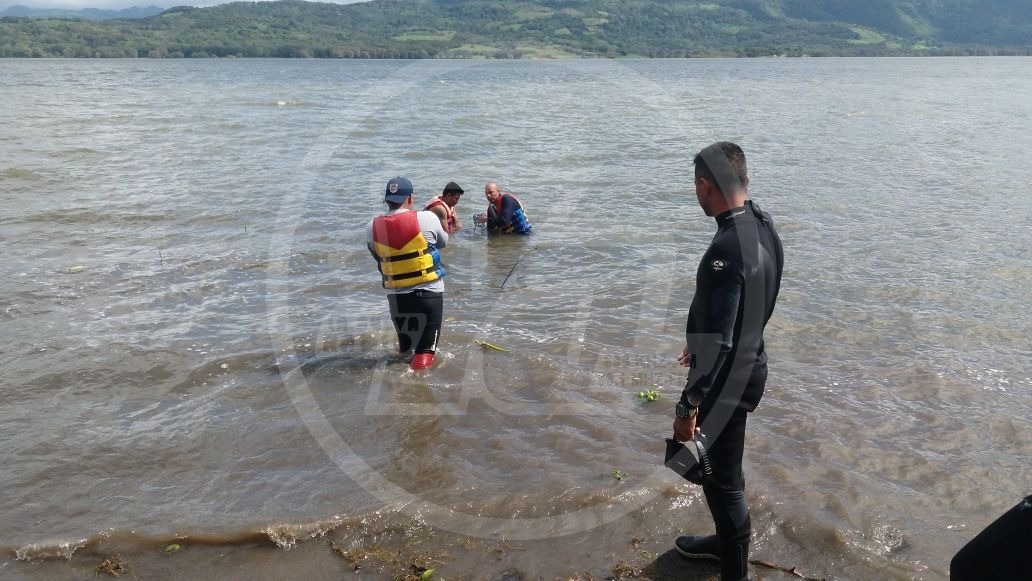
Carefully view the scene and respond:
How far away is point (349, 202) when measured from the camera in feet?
61.5

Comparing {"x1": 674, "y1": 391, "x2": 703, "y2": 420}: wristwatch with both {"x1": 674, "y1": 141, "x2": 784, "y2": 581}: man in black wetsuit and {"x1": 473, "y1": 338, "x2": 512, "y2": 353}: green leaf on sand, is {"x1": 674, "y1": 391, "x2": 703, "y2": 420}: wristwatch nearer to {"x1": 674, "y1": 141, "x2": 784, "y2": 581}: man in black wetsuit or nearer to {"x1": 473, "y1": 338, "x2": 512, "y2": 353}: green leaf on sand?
{"x1": 674, "y1": 141, "x2": 784, "y2": 581}: man in black wetsuit

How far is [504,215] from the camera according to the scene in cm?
1502

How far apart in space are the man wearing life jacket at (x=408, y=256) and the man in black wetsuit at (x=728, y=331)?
13.3 ft

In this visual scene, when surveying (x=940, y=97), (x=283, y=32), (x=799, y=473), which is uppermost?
(x=283, y=32)

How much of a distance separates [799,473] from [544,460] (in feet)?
7.09

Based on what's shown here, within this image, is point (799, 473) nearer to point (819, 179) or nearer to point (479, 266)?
point (479, 266)

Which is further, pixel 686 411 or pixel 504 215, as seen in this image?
pixel 504 215

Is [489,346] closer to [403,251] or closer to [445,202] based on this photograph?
[403,251]

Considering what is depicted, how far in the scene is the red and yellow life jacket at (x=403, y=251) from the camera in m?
7.75

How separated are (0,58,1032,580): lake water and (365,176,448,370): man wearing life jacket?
31.9 inches

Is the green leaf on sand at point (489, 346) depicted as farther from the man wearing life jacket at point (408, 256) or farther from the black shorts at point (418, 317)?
the man wearing life jacket at point (408, 256)

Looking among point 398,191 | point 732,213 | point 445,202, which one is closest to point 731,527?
point 732,213

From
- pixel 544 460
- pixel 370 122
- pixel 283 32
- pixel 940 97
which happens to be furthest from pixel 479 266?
pixel 283 32

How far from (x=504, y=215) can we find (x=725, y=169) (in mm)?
11171
